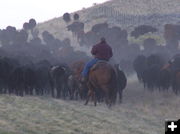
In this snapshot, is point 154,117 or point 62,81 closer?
point 154,117

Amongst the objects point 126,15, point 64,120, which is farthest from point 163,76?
point 126,15

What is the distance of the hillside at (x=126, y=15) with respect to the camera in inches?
2837

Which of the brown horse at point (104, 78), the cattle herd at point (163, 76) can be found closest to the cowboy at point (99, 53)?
the brown horse at point (104, 78)

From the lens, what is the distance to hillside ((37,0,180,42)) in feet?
236

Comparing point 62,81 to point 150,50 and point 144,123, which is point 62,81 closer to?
point 144,123

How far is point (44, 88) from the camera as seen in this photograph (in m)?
26.3

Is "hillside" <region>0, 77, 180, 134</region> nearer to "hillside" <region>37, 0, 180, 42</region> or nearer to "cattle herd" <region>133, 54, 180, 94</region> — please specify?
"cattle herd" <region>133, 54, 180, 94</region>

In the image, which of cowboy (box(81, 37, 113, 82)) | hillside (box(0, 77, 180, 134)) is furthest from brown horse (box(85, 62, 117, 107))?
hillside (box(0, 77, 180, 134))

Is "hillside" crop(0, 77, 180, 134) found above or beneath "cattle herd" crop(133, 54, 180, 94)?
beneath

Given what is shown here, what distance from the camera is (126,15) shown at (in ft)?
260

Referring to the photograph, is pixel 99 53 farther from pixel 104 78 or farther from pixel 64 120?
pixel 64 120

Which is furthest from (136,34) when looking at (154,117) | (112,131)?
(112,131)

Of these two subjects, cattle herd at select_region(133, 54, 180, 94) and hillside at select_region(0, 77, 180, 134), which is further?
cattle herd at select_region(133, 54, 180, 94)

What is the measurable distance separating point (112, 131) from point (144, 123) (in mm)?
4469
